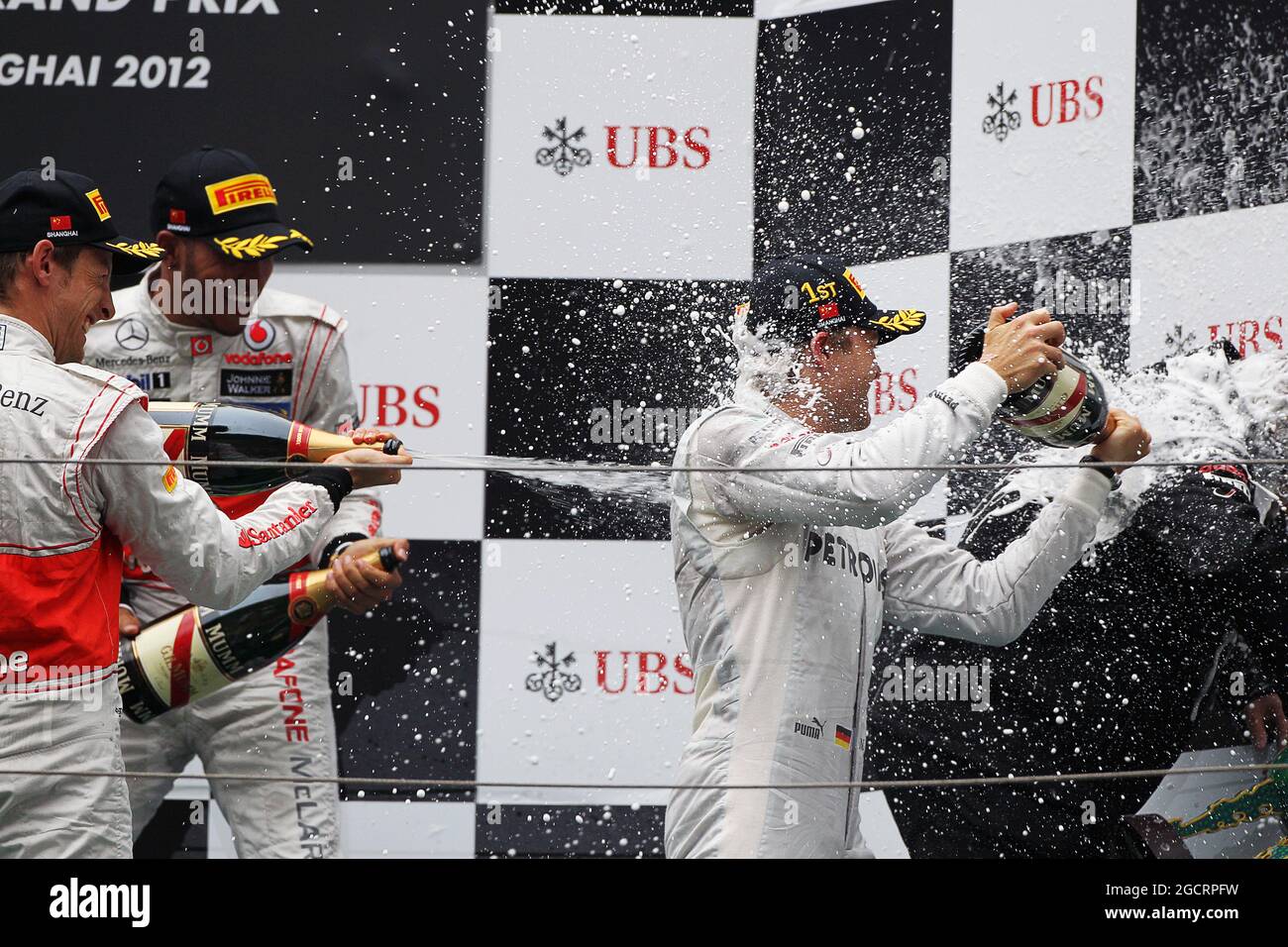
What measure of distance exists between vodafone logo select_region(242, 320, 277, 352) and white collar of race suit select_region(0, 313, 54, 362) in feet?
2.12

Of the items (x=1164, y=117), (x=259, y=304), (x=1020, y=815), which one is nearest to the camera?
(x=1020, y=815)

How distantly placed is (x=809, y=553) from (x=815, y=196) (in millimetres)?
1130

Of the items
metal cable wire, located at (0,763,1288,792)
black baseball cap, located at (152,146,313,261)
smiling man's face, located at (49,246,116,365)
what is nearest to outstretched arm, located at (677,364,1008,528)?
metal cable wire, located at (0,763,1288,792)

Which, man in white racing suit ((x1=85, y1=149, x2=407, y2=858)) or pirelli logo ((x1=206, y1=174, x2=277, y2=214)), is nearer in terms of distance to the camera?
man in white racing suit ((x1=85, y1=149, x2=407, y2=858))

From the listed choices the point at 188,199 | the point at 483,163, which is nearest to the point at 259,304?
the point at 188,199

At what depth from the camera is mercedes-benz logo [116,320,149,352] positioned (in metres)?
2.36

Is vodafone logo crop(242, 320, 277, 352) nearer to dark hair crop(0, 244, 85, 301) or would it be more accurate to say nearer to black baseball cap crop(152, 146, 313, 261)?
black baseball cap crop(152, 146, 313, 261)

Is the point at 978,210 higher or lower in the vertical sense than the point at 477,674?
higher

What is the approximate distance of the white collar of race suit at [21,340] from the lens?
1688 mm

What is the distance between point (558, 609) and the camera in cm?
170

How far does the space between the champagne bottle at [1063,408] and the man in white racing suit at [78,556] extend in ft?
2.25
